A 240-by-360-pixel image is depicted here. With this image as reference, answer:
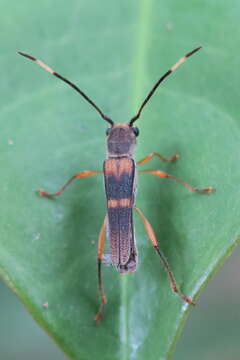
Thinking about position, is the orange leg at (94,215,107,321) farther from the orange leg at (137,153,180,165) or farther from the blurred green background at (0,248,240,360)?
the blurred green background at (0,248,240,360)

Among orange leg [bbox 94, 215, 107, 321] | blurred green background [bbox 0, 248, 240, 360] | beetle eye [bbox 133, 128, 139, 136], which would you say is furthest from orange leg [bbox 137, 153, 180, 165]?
blurred green background [bbox 0, 248, 240, 360]

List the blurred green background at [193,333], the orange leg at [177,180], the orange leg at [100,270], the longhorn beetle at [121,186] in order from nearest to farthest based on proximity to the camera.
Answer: the orange leg at [100,270] → the orange leg at [177,180] → the longhorn beetle at [121,186] → the blurred green background at [193,333]

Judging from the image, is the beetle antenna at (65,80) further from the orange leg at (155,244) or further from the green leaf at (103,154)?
the orange leg at (155,244)

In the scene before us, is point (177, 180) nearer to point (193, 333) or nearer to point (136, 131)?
point (136, 131)

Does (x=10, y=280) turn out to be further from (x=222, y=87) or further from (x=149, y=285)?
(x=222, y=87)

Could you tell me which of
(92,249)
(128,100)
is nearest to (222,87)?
(128,100)

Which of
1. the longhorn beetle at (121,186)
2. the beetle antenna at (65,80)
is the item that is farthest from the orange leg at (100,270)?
the beetle antenna at (65,80)
